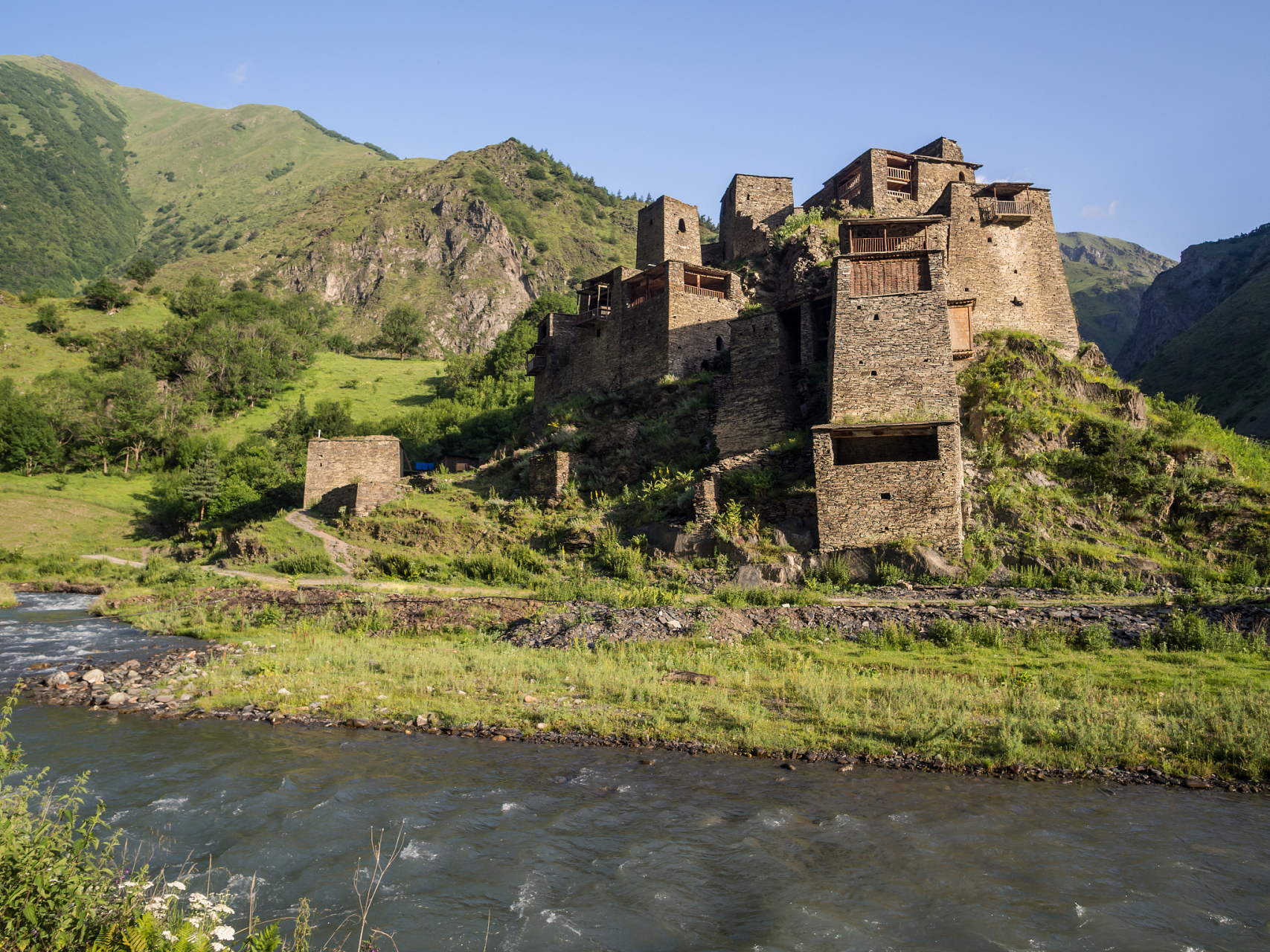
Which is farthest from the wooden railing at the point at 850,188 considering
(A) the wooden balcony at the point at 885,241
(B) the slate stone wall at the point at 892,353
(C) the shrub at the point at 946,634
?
(C) the shrub at the point at 946,634

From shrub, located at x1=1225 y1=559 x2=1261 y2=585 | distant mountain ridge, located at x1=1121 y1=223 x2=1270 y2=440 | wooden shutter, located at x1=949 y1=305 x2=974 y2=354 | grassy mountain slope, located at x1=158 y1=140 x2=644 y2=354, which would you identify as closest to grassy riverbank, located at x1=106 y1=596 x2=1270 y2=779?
shrub, located at x1=1225 y1=559 x2=1261 y2=585

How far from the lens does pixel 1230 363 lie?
59.6 meters

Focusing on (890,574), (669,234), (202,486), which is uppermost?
(669,234)

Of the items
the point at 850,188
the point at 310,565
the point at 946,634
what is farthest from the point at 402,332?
the point at 946,634

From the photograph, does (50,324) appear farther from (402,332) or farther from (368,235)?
(368,235)

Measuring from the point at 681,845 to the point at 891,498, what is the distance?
50.6 feet

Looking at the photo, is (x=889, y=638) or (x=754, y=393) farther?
(x=754, y=393)

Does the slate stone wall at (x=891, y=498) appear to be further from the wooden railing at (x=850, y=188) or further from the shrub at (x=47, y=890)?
the wooden railing at (x=850, y=188)

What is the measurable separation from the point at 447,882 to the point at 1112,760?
8.52m

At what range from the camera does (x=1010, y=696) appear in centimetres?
1166

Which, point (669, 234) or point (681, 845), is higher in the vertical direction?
point (669, 234)

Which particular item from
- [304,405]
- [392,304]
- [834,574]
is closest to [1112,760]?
[834,574]

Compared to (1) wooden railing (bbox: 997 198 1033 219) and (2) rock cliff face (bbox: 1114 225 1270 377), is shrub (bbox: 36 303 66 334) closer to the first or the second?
(1) wooden railing (bbox: 997 198 1033 219)

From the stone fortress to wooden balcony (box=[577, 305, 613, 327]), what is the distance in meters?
0.12
